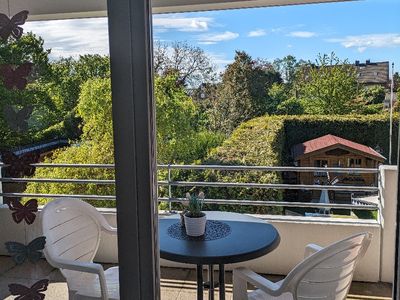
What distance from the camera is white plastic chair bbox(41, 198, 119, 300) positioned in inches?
47.6

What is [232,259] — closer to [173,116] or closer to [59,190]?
[173,116]

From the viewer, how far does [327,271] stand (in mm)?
1955

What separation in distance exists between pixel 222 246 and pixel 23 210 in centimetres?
127

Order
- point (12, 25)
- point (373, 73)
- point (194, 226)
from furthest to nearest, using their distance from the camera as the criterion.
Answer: point (194, 226) → point (373, 73) → point (12, 25)

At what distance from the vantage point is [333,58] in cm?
273

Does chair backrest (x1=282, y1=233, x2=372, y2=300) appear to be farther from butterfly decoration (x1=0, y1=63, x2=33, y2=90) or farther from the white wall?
butterfly decoration (x1=0, y1=63, x2=33, y2=90)

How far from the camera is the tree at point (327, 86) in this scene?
7.68 feet

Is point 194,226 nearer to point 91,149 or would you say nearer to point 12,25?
point 91,149

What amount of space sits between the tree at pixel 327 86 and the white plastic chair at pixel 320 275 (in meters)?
0.81

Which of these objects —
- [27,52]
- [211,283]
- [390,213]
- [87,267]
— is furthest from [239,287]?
[27,52]

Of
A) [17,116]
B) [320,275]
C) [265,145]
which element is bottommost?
[320,275]

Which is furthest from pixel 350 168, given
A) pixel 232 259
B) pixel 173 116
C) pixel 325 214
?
pixel 173 116

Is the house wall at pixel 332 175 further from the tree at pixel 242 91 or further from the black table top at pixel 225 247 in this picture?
the black table top at pixel 225 247

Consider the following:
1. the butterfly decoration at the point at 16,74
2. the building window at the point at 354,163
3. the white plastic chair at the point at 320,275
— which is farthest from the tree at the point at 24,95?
the building window at the point at 354,163
